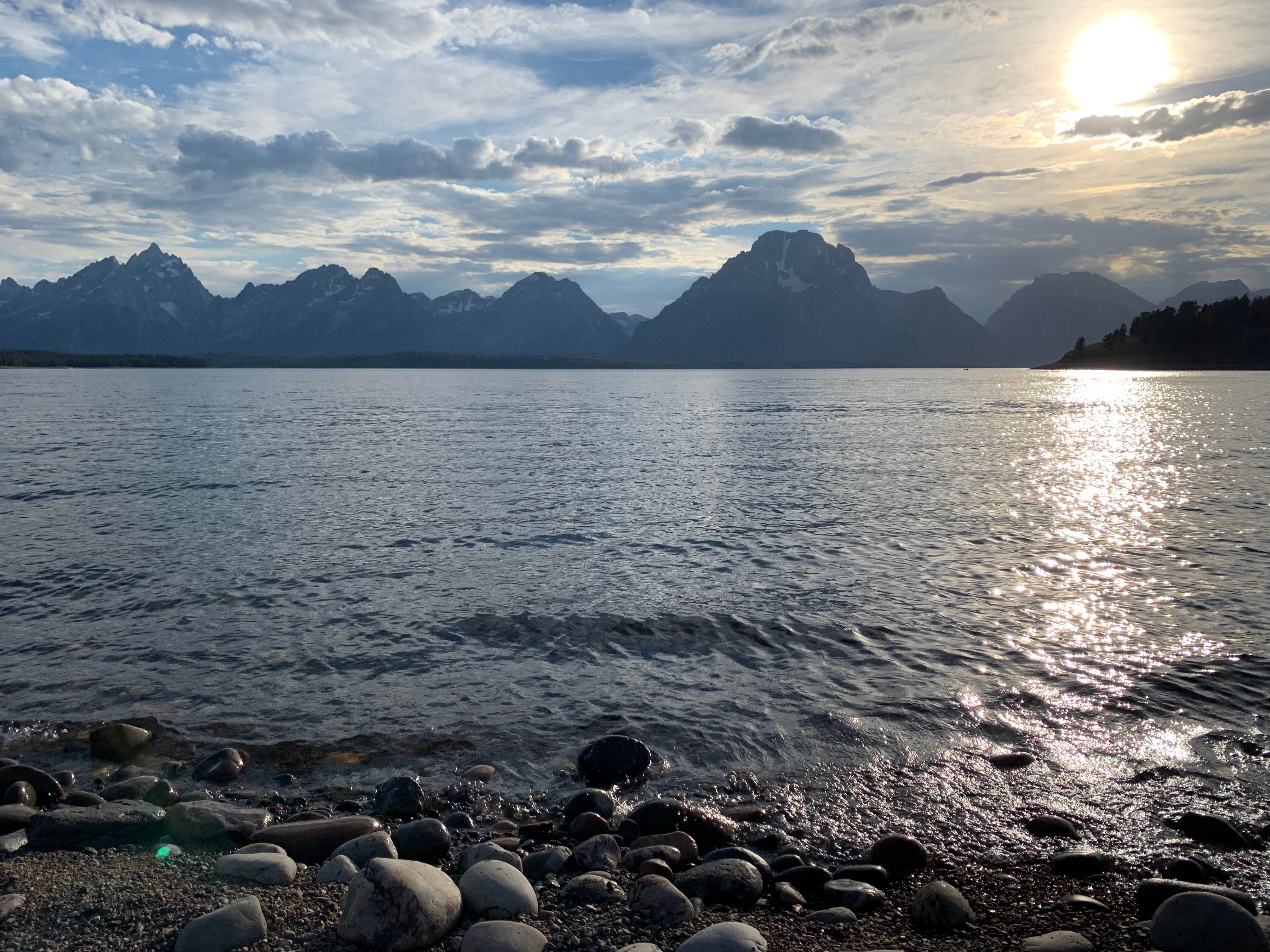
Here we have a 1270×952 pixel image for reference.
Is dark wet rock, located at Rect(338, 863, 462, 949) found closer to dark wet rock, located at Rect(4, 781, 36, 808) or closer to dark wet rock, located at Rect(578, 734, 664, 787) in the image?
dark wet rock, located at Rect(578, 734, 664, 787)

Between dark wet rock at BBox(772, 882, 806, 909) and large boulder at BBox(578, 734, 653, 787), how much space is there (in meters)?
3.65

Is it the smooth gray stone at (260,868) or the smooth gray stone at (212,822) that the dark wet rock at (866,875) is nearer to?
the smooth gray stone at (260,868)

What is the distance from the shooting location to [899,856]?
966 centimetres

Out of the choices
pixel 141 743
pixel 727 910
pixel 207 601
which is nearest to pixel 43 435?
pixel 207 601

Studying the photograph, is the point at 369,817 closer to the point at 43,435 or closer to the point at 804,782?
the point at 804,782

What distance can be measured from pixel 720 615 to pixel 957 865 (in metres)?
10.5

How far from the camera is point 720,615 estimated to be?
1994cm

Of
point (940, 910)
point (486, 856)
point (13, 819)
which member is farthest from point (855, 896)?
point (13, 819)

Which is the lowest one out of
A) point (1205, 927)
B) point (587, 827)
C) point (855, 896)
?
point (587, 827)

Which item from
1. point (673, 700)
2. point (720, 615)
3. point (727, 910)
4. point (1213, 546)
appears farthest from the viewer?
point (1213, 546)

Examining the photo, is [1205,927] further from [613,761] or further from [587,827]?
[613,761]

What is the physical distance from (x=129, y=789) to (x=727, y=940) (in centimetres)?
926

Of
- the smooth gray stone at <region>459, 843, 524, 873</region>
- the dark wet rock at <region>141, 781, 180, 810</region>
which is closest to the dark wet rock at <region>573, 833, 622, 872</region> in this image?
the smooth gray stone at <region>459, 843, 524, 873</region>

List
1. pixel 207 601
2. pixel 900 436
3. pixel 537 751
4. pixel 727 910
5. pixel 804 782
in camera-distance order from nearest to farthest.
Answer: pixel 727 910 → pixel 804 782 → pixel 537 751 → pixel 207 601 → pixel 900 436
